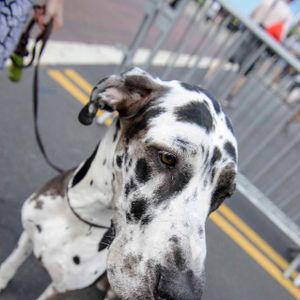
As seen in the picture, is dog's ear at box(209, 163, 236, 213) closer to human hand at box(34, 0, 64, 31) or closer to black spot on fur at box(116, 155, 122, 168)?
black spot on fur at box(116, 155, 122, 168)

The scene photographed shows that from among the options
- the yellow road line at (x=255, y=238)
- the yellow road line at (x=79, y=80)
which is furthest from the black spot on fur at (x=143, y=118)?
the yellow road line at (x=79, y=80)

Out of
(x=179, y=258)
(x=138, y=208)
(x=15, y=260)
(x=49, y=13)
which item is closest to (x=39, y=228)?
(x=15, y=260)

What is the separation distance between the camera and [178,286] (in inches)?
67.1

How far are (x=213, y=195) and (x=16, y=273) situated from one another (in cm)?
204

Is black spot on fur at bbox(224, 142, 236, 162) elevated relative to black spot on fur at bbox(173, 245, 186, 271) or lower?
elevated

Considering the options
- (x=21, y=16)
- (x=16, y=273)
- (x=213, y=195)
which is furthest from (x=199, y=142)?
(x=16, y=273)

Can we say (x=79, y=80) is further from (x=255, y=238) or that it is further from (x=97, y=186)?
(x=97, y=186)

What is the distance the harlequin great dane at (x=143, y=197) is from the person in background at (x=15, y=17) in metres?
0.83

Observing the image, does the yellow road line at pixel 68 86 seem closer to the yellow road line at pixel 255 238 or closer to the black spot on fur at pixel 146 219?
the yellow road line at pixel 255 238

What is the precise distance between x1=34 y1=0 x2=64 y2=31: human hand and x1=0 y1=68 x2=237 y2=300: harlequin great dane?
3.04 feet

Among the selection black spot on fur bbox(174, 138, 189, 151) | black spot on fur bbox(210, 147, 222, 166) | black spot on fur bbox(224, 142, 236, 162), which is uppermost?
black spot on fur bbox(224, 142, 236, 162)

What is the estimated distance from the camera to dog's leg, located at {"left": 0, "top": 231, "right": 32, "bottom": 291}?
2920mm

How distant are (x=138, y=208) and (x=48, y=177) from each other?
102 inches

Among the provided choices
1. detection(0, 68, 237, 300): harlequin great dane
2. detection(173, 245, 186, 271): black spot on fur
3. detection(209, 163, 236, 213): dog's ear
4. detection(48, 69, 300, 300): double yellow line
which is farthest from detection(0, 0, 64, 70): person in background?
detection(48, 69, 300, 300): double yellow line
